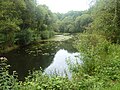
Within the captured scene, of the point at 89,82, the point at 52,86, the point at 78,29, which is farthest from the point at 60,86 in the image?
the point at 78,29

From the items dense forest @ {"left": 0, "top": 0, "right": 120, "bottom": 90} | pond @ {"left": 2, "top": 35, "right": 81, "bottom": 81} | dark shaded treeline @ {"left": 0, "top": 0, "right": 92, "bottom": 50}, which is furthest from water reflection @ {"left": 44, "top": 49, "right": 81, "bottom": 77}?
dark shaded treeline @ {"left": 0, "top": 0, "right": 92, "bottom": 50}

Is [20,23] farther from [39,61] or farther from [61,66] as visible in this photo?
[61,66]

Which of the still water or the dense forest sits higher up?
the dense forest

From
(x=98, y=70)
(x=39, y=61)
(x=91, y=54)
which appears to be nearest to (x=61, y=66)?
(x=39, y=61)

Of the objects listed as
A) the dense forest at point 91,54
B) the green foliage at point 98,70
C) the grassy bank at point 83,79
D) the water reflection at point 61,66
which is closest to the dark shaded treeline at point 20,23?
the dense forest at point 91,54

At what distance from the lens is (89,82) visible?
22.7 feet

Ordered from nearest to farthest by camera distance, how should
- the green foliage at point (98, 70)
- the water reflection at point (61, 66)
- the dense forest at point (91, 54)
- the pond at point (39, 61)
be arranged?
the dense forest at point (91, 54)
the green foliage at point (98, 70)
the water reflection at point (61, 66)
the pond at point (39, 61)

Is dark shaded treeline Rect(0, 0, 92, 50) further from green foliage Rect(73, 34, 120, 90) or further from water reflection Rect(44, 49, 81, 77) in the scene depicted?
green foliage Rect(73, 34, 120, 90)

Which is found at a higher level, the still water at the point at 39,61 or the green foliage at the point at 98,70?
the green foliage at the point at 98,70

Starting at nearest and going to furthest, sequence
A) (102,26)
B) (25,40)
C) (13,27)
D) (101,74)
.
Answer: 1. (101,74)
2. (102,26)
3. (13,27)
4. (25,40)

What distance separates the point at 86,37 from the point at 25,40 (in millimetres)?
29790

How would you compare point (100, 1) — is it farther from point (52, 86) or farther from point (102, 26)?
point (52, 86)

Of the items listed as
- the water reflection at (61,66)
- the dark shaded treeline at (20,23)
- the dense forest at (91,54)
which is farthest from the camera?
the dark shaded treeline at (20,23)

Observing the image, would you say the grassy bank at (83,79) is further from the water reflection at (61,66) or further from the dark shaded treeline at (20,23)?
the dark shaded treeline at (20,23)
